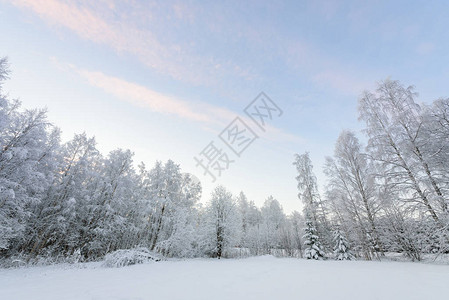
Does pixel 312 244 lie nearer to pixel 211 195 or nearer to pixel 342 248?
pixel 342 248

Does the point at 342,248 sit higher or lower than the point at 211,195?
lower

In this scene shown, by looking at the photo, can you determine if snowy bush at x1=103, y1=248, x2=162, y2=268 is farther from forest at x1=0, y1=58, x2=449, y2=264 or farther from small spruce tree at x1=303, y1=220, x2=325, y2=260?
small spruce tree at x1=303, y1=220, x2=325, y2=260

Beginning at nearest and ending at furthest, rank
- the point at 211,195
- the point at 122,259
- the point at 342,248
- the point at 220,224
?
1. the point at 122,259
2. the point at 342,248
3. the point at 220,224
4. the point at 211,195

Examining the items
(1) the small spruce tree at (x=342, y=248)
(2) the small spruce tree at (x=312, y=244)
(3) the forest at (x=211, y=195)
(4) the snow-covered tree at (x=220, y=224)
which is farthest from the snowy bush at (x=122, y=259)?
(1) the small spruce tree at (x=342, y=248)

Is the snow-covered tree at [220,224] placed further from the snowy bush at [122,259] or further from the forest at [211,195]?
the snowy bush at [122,259]

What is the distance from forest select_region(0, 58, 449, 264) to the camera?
28.6ft

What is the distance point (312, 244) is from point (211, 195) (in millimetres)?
12191

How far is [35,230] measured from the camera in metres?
13.2

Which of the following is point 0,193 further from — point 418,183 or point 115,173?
point 418,183

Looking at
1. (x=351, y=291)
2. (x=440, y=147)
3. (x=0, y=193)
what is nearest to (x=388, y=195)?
(x=440, y=147)

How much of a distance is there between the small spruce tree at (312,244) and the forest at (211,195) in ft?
0.31

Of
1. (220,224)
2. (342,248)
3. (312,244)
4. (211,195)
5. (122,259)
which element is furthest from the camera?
(211,195)

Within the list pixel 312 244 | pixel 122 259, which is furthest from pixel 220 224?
pixel 122 259

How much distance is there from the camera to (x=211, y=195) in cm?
2228
